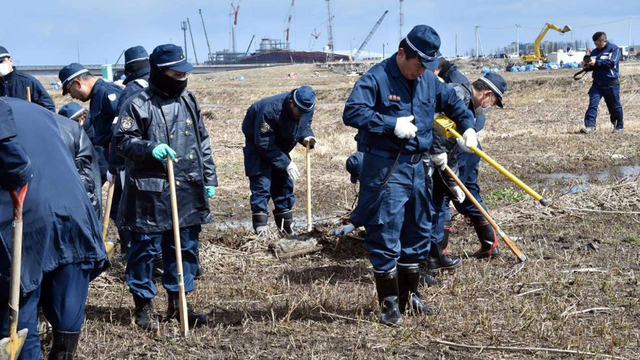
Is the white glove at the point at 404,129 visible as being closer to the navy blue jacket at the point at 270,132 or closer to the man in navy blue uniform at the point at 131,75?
the man in navy blue uniform at the point at 131,75

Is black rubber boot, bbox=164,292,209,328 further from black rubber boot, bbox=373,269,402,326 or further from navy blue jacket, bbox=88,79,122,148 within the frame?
navy blue jacket, bbox=88,79,122,148

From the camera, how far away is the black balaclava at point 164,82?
526cm

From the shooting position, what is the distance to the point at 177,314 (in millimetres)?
5543

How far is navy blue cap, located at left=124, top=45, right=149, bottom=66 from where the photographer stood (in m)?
7.26

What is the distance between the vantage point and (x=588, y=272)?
6.33m

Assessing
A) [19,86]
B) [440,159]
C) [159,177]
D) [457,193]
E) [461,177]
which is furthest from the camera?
[19,86]

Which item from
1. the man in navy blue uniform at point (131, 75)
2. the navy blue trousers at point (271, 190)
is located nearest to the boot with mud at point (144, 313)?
the man in navy blue uniform at point (131, 75)

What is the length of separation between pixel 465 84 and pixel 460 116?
1.10 meters

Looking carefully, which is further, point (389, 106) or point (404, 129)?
point (389, 106)

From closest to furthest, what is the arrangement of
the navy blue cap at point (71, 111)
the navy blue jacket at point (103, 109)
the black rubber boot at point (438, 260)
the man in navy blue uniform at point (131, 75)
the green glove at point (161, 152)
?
the green glove at point (161, 152)
the black rubber boot at point (438, 260)
the man in navy blue uniform at point (131, 75)
the navy blue jacket at point (103, 109)
the navy blue cap at point (71, 111)

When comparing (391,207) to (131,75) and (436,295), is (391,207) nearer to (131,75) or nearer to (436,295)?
(436,295)

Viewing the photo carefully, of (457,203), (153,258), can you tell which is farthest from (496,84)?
(153,258)

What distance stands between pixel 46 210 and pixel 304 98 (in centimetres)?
431

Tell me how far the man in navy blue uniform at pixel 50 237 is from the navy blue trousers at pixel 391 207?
1782mm
